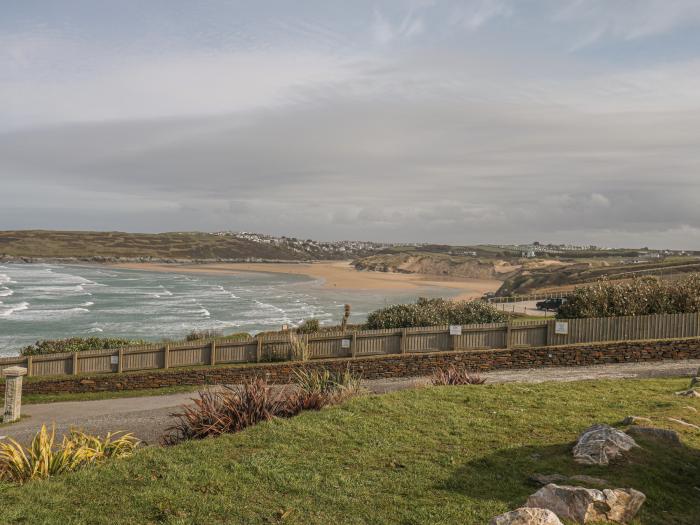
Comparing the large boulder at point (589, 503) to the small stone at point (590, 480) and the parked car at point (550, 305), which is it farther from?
the parked car at point (550, 305)

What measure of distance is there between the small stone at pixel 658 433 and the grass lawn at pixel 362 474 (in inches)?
7.6

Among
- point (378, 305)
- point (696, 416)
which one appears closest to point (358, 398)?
point (696, 416)

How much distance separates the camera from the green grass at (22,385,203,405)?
22000 millimetres

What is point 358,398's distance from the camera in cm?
1274

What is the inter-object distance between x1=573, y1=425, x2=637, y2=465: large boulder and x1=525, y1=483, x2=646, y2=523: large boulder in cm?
129

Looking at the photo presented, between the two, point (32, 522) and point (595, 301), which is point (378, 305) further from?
point (32, 522)

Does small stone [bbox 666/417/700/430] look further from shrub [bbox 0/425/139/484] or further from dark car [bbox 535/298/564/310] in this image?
dark car [bbox 535/298/564/310]

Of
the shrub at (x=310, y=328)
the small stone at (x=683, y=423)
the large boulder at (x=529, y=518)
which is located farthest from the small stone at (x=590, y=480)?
the shrub at (x=310, y=328)

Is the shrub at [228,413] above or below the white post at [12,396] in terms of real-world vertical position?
above

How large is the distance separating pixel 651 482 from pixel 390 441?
13.0 feet

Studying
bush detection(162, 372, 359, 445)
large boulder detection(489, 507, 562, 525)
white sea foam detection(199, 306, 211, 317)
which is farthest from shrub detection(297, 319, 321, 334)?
white sea foam detection(199, 306, 211, 317)

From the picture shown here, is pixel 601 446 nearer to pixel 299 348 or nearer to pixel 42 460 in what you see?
pixel 42 460

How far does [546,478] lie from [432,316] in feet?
63.9

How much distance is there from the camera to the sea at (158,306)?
46250 mm
